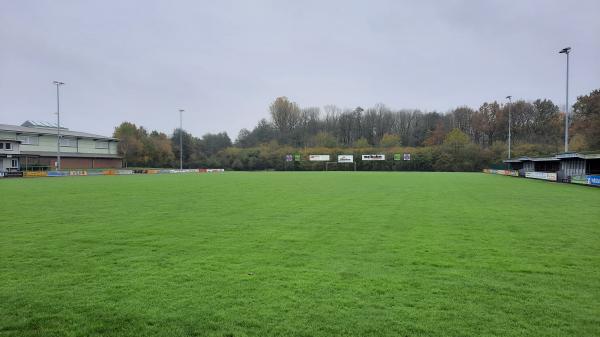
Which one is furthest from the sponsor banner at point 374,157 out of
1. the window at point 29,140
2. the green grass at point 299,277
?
the green grass at point 299,277

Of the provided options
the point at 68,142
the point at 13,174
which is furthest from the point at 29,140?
the point at 13,174

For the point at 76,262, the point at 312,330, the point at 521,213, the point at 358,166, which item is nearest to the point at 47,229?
the point at 76,262

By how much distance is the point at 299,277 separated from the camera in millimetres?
6438

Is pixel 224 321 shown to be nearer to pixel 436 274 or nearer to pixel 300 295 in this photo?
pixel 300 295

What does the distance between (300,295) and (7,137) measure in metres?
79.0

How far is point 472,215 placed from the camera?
14.2m

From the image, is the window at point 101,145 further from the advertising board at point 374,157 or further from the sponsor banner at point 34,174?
the advertising board at point 374,157

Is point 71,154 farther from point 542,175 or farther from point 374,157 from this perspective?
point 542,175

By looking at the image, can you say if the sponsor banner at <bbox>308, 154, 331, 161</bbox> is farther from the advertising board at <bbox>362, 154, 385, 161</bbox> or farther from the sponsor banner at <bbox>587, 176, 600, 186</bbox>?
the sponsor banner at <bbox>587, 176, 600, 186</bbox>

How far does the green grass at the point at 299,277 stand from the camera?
465 centimetres

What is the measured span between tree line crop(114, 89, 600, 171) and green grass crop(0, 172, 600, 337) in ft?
210

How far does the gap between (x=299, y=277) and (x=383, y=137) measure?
364 ft

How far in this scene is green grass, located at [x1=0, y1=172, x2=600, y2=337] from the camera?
4648mm

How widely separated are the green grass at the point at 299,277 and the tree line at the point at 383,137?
64152mm
